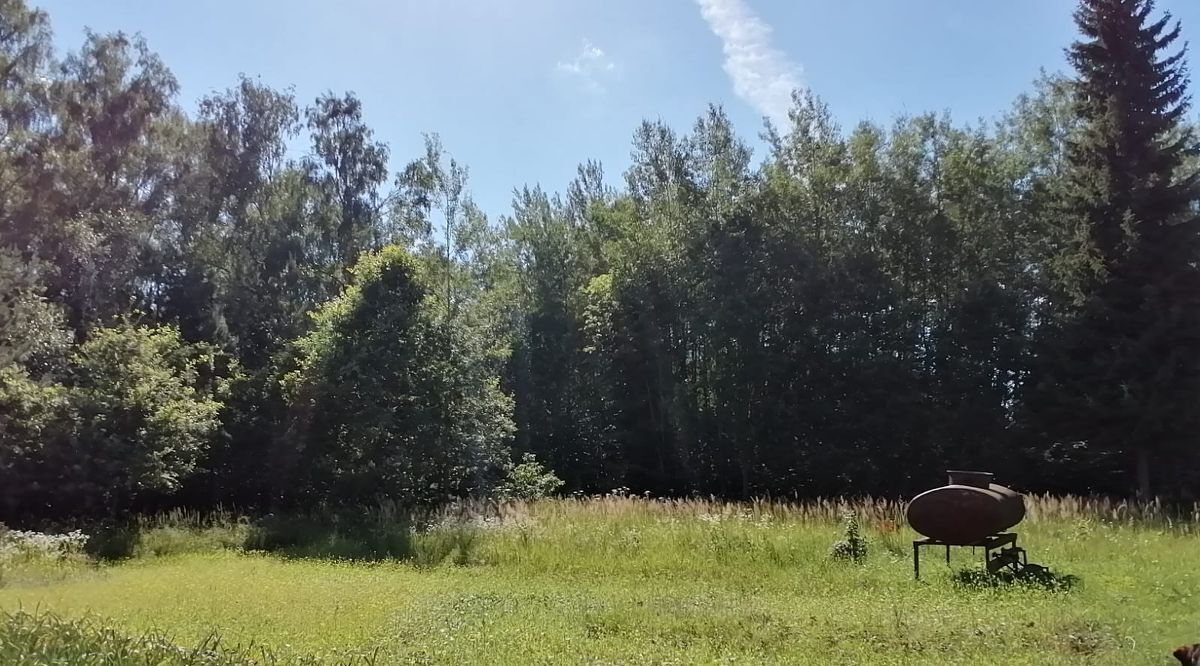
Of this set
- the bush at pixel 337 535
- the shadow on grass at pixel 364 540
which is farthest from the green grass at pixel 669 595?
the bush at pixel 337 535

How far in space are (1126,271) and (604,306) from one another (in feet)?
53.4

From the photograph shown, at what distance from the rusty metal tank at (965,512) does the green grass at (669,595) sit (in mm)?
484

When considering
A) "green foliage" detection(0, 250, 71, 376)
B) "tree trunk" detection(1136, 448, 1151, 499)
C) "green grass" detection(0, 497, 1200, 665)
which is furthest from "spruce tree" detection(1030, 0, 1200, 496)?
"green foliage" detection(0, 250, 71, 376)

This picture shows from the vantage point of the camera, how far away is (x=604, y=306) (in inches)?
1186

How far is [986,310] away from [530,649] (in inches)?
870

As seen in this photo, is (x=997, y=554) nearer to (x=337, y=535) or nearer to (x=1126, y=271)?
(x=337, y=535)

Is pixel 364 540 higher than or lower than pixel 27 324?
lower

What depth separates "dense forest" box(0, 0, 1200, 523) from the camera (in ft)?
60.6

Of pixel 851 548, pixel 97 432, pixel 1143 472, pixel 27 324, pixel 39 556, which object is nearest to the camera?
pixel 851 548

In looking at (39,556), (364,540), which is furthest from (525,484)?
(39,556)

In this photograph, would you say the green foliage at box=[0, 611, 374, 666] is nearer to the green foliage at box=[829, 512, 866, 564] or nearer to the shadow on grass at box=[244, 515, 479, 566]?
the shadow on grass at box=[244, 515, 479, 566]

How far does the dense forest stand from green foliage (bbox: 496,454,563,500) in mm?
580

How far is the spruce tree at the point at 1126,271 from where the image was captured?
61.2ft

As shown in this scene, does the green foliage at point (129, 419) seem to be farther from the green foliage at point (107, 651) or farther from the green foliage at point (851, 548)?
the green foliage at point (851, 548)
